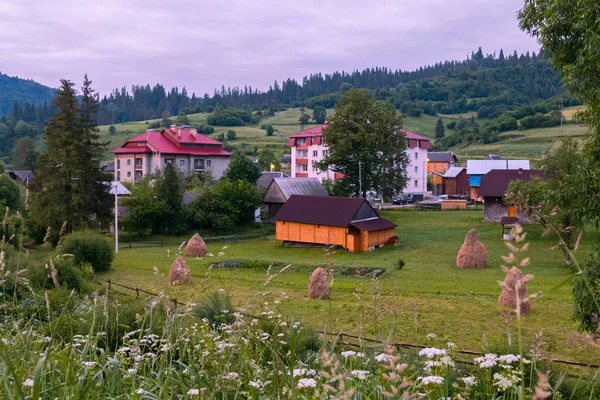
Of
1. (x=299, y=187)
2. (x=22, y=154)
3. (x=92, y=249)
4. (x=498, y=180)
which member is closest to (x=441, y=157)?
(x=299, y=187)

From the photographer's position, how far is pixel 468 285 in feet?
79.2

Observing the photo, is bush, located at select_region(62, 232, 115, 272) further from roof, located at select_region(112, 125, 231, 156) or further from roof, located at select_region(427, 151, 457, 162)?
roof, located at select_region(427, 151, 457, 162)

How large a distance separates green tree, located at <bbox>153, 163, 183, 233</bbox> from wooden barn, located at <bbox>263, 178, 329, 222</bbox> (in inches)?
310

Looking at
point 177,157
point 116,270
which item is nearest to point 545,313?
point 116,270

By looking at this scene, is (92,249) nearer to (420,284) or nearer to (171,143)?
(420,284)

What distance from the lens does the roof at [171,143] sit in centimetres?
7450

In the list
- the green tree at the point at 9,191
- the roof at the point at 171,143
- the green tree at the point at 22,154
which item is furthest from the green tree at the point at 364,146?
the green tree at the point at 22,154

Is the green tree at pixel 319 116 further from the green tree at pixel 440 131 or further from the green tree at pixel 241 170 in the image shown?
the green tree at pixel 241 170

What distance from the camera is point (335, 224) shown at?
3597 cm

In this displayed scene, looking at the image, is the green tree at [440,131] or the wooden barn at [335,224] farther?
the green tree at [440,131]

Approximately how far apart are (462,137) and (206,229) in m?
86.1

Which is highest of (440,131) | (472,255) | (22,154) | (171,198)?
(440,131)

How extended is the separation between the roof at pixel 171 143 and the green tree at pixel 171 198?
1131 inches

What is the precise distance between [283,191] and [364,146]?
789 centimetres
